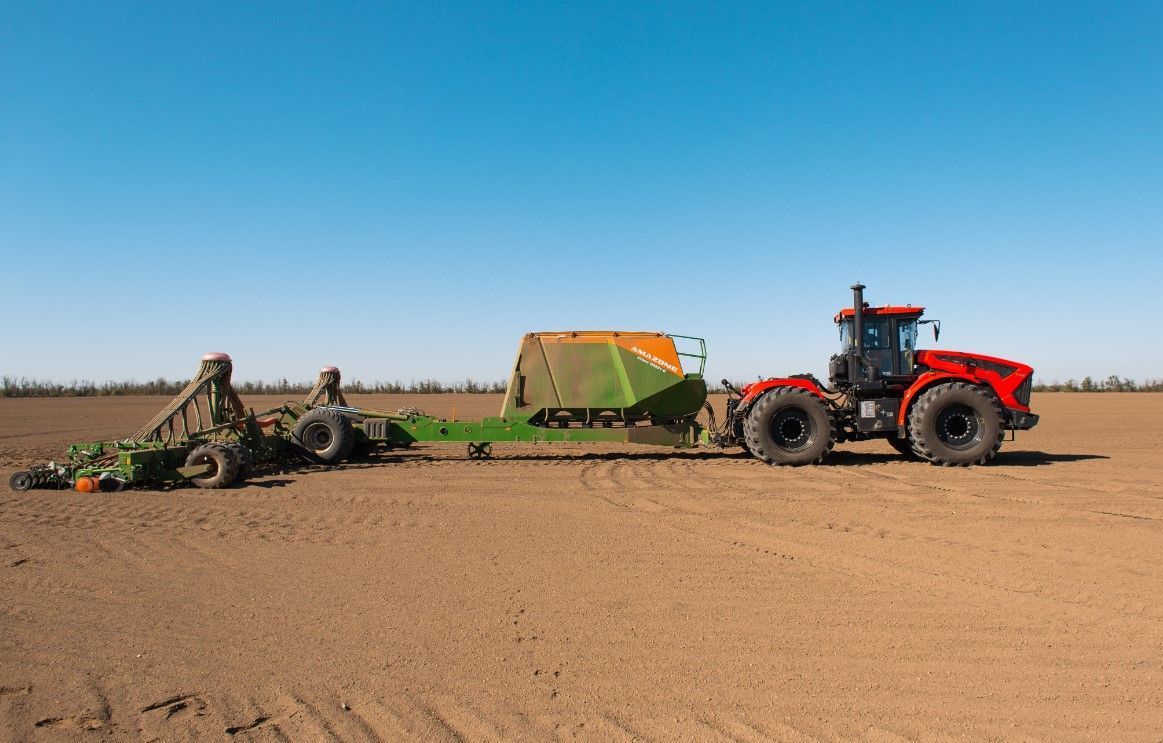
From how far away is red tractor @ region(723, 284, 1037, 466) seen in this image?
11.4m

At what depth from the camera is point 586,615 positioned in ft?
15.9

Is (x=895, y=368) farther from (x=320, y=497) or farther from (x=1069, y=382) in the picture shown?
(x=1069, y=382)

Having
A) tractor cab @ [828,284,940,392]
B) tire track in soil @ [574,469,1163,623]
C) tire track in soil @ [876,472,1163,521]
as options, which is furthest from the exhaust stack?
tire track in soil @ [574,469,1163,623]

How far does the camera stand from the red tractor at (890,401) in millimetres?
11367

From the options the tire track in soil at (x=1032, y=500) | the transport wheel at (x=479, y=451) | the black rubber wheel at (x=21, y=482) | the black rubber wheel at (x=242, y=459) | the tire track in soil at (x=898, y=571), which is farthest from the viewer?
the transport wheel at (x=479, y=451)

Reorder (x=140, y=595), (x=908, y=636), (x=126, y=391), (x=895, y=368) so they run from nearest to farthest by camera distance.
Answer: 1. (x=908, y=636)
2. (x=140, y=595)
3. (x=895, y=368)
4. (x=126, y=391)

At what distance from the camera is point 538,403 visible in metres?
12.2

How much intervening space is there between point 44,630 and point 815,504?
24.0 feet

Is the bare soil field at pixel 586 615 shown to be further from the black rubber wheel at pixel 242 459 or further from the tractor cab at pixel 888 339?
the tractor cab at pixel 888 339

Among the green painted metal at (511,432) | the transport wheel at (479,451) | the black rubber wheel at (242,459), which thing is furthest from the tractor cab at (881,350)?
the black rubber wheel at (242,459)

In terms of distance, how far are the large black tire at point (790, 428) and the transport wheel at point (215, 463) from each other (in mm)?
7819

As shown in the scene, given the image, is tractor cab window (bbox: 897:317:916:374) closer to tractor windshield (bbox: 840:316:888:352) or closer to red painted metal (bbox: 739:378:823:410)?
tractor windshield (bbox: 840:316:888:352)

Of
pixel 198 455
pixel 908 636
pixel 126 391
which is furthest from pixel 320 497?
pixel 126 391

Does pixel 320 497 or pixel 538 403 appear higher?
pixel 538 403
